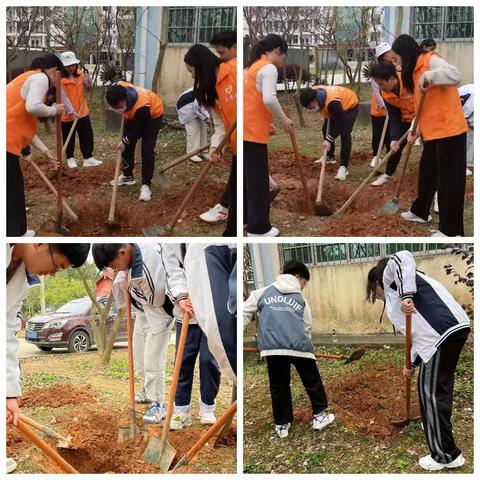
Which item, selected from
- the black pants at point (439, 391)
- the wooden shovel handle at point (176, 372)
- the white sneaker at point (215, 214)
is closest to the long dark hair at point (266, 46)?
the white sneaker at point (215, 214)

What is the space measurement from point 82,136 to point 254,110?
1.06 m

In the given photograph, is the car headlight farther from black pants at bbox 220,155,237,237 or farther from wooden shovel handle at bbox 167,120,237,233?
black pants at bbox 220,155,237,237

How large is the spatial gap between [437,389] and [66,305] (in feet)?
6.98

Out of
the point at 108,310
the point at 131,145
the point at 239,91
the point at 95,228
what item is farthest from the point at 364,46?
the point at 108,310

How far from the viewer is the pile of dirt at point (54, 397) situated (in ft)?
14.3

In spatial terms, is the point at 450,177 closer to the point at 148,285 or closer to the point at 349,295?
the point at 349,295

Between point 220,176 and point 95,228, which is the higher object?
point 220,176

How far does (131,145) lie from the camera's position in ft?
14.6

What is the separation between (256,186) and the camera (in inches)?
161

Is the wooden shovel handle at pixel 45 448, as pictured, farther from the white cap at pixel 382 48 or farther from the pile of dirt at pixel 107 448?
the white cap at pixel 382 48

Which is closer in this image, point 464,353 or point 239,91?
point 239,91

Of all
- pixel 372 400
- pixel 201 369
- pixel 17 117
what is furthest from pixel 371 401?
pixel 17 117

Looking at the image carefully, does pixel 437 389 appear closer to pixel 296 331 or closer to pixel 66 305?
pixel 296 331

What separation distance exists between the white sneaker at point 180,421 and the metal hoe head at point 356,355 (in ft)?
3.83
